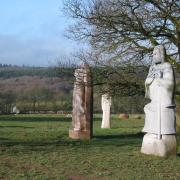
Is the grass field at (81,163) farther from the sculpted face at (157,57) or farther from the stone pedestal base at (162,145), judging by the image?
the sculpted face at (157,57)

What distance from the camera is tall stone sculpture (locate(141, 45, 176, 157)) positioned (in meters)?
13.6

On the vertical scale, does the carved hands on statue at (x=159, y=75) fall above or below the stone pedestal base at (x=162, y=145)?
above

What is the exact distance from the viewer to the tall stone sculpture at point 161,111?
13578 mm

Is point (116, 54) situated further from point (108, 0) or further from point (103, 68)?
point (108, 0)

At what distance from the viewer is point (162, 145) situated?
13547 mm

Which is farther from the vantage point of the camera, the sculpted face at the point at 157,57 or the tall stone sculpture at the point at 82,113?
the tall stone sculpture at the point at 82,113

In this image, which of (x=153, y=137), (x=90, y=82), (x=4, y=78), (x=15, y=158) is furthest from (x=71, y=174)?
(x=4, y=78)

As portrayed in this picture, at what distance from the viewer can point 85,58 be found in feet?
58.4

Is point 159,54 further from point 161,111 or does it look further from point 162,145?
point 162,145

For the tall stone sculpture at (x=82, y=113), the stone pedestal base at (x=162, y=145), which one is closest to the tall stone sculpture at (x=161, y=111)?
the stone pedestal base at (x=162, y=145)

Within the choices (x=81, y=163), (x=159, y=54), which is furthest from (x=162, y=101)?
(x=81, y=163)

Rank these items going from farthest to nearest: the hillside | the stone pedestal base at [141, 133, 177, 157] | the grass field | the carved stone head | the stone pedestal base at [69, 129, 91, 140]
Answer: the hillside → the stone pedestal base at [69, 129, 91, 140] → the carved stone head → the stone pedestal base at [141, 133, 177, 157] → the grass field

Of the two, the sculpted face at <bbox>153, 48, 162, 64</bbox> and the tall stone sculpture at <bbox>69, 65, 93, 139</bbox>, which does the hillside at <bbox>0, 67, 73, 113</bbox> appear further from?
the sculpted face at <bbox>153, 48, 162, 64</bbox>

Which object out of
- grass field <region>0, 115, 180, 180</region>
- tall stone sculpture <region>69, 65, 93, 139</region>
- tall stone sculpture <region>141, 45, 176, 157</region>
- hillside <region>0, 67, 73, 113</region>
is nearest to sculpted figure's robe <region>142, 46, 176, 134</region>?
tall stone sculpture <region>141, 45, 176, 157</region>
